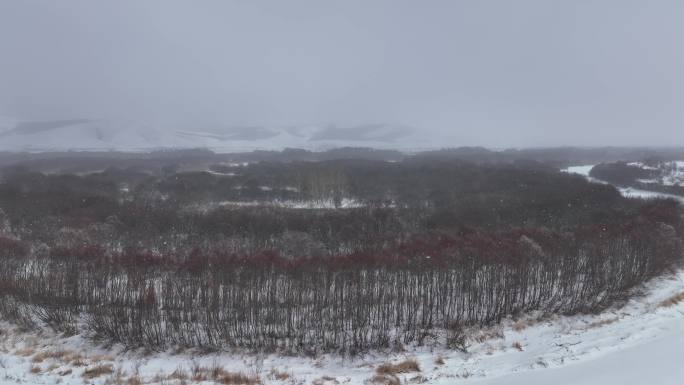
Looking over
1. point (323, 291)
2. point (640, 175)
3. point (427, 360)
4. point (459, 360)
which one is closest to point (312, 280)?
point (323, 291)

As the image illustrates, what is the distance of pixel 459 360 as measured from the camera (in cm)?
789

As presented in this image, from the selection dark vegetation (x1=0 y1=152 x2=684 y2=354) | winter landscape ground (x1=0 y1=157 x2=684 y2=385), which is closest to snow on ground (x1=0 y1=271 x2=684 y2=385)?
winter landscape ground (x1=0 y1=157 x2=684 y2=385)

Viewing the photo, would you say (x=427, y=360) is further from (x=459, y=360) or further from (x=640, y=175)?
(x=640, y=175)

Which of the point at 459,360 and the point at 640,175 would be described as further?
the point at 640,175

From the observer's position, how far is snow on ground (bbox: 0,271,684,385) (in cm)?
709

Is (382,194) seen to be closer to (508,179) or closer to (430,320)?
(508,179)

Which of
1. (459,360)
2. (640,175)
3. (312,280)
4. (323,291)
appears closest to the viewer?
(459,360)

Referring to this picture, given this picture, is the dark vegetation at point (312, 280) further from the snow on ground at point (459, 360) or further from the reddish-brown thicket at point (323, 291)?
the snow on ground at point (459, 360)

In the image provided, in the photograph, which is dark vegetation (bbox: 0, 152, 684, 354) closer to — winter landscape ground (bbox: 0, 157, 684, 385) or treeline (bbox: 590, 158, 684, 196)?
winter landscape ground (bbox: 0, 157, 684, 385)

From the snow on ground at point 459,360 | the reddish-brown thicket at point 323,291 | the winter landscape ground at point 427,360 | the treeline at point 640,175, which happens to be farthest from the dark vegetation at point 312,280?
the treeline at point 640,175

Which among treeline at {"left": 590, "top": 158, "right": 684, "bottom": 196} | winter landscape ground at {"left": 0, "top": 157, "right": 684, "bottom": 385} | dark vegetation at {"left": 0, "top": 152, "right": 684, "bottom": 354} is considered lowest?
winter landscape ground at {"left": 0, "top": 157, "right": 684, "bottom": 385}

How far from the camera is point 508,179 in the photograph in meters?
36.9

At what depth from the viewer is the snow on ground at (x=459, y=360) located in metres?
7.09

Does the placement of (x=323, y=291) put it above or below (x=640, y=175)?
below
